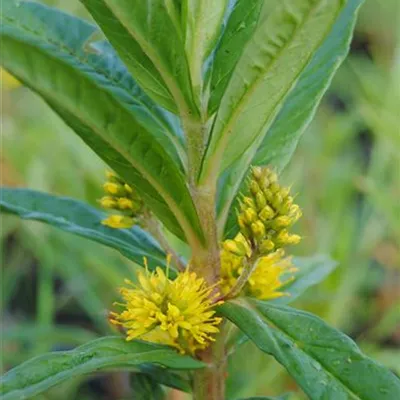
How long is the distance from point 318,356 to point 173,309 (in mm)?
146

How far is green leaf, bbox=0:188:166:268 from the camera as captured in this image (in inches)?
37.1

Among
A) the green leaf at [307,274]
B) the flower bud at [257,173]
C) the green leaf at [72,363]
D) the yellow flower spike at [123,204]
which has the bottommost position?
the green leaf at [307,274]

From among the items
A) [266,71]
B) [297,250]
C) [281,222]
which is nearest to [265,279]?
[281,222]

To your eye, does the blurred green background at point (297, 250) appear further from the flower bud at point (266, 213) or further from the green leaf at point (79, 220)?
the flower bud at point (266, 213)

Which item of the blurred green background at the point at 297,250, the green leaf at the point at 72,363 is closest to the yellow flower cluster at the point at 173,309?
the green leaf at the point at 72,363

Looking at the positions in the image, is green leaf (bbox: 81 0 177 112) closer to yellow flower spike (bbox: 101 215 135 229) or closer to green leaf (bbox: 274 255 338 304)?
yellow flower spike (bbox: 101 215 135 229)

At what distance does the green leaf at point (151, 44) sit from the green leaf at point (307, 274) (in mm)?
352

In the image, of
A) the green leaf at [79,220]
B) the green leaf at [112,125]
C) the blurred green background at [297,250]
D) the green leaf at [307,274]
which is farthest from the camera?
the blurred green background at [297,250]

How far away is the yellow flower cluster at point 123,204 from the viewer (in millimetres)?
919

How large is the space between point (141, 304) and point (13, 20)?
373 millimetres

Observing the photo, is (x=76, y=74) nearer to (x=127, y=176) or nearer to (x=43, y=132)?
(x=127, y=176)

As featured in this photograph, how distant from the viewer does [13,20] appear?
98 cm

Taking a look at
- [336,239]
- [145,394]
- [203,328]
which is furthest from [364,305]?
[203,328]

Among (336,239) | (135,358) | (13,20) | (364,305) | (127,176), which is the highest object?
(13,20)
